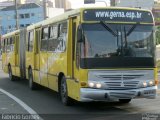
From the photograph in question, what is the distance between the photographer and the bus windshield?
1217cm

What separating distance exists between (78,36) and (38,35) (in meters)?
6.13

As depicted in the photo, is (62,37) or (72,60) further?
(62,37)

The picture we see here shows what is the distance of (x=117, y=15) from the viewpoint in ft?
41.2

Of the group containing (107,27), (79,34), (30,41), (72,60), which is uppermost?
(107,27)

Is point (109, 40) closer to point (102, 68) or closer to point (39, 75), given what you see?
point (102, 68)

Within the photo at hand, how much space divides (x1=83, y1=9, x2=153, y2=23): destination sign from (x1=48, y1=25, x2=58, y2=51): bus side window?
2707 millimetres

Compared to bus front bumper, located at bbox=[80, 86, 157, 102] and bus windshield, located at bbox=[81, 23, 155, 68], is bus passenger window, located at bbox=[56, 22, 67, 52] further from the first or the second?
bus front bumper, located at bbox=[80, 86, 157, 102]

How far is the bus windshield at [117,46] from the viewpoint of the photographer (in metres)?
12.2

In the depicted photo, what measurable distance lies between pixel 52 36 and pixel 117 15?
3424 millimetres

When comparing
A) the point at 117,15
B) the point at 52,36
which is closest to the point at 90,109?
the point at 117,15

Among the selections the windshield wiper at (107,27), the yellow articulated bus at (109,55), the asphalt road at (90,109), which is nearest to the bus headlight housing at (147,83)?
the yellow articulated bus at (109,55)

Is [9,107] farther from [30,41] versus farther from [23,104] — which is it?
→ [30,41]

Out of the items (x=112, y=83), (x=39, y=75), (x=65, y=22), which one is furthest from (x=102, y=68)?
(x=39, y=75)

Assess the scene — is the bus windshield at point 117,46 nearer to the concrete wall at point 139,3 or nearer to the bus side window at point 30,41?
the bus side window at point 30,41
